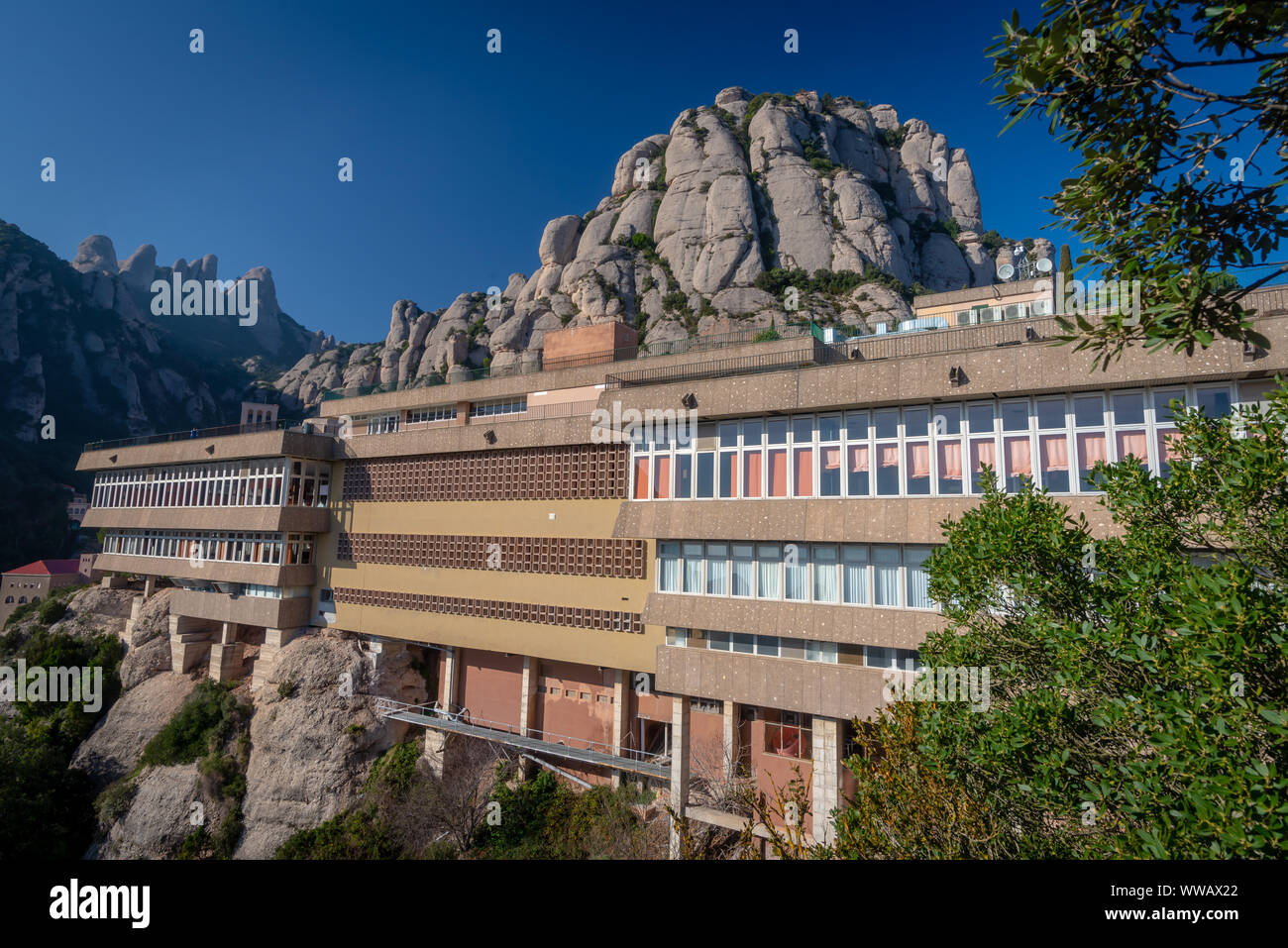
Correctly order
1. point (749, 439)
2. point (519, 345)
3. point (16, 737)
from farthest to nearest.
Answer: point (519, 345)
point (16, 737)
point (749, 439)

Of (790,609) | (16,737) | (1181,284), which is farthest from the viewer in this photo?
(16,737)

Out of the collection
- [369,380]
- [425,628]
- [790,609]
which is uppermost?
[369,380]

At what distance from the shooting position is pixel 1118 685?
6777 mm

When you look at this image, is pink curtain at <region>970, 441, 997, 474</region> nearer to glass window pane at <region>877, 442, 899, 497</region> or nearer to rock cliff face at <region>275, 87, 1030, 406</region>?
glass window pane at <region>877, 442, 899, 497</region>

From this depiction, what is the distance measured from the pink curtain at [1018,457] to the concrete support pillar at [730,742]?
31.6ft

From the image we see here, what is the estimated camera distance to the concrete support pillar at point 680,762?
56.4ft

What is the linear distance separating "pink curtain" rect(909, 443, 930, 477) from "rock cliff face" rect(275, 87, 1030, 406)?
46331 mm

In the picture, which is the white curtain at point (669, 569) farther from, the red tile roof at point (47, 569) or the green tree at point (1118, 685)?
the red tile roof at point (47, 569)

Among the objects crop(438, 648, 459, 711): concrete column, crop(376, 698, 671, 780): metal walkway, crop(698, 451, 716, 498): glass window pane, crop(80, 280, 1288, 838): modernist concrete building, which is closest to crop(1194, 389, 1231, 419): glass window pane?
crop(80, 280, 1288, 838): modernist concrete building

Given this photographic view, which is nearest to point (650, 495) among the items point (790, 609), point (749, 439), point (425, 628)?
point (749, 439)

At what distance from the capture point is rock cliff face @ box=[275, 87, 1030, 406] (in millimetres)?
66688
